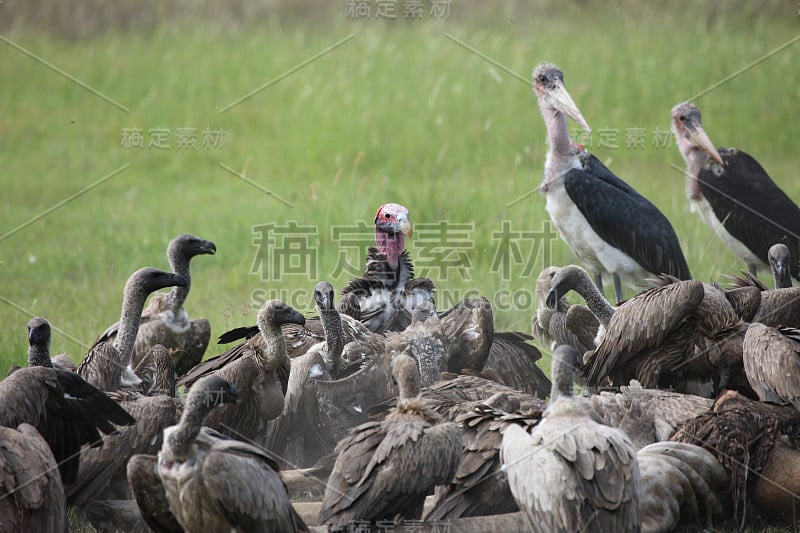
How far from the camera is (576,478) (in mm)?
4484

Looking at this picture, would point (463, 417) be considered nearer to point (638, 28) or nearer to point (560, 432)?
point (560, 432)

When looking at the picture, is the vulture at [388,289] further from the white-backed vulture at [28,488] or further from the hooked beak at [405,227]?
the white-backed vulture at [28,488]

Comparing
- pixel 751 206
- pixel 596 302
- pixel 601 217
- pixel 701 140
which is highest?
pixel 701 140

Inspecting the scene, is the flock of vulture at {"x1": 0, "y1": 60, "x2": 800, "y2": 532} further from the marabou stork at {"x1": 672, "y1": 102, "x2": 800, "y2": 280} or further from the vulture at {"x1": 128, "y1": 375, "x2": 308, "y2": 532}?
the marabou stork at {"x1": 672, "y1": 102, "x2": 800, "y2": 280}

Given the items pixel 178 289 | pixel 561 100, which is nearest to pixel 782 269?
pixel 561 100

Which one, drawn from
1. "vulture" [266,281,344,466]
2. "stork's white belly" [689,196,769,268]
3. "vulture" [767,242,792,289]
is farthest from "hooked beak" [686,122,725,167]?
"vulture" [266,281,344,466]

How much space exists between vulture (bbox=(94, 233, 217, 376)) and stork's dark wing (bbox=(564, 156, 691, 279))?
101 inches

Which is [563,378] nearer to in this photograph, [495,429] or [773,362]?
[495,429]

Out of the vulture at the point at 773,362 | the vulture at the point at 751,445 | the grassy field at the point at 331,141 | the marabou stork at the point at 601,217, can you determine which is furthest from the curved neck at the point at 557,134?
the vulture at the point at 751,445

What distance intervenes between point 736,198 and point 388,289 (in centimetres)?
296

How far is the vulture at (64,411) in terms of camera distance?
199 inches

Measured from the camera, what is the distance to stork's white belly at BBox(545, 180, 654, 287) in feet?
26.3

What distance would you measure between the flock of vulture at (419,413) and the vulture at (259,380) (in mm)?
11

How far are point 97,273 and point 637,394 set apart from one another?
5.67 m
